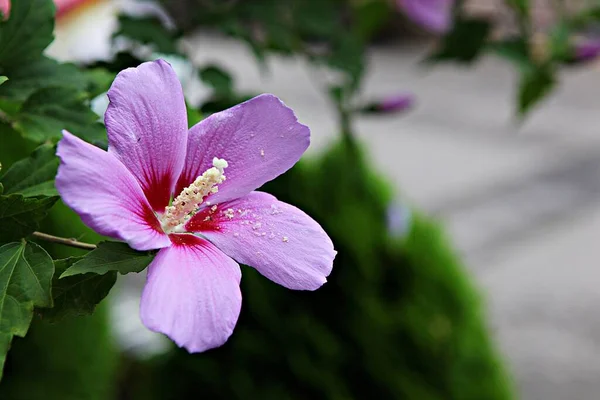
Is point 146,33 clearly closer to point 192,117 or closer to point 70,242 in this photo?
point 192,117

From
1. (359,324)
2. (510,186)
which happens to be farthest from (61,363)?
(510,186)

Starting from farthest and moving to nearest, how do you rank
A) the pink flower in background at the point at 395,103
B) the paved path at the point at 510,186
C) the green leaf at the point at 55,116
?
the paved path at the point at 510,186 → the pink flower in background at the point at 395,103 → the green leaf at the point at 55,116

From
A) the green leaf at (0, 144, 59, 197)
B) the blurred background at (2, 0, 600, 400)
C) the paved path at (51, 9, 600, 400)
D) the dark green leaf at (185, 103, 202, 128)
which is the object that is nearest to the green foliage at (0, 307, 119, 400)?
the blurred background at (2, 0, 600, 400)

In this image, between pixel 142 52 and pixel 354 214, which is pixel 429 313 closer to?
pixel 354 214

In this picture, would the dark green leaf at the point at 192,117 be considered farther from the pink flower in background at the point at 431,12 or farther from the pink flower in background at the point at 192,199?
the pink flower in background at the point at 431,12

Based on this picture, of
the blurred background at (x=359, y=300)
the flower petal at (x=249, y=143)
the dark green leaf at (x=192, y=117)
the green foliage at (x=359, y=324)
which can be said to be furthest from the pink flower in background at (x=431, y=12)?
the flower petal at (x=249, y=143)

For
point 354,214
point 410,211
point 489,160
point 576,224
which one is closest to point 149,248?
point 354,214
